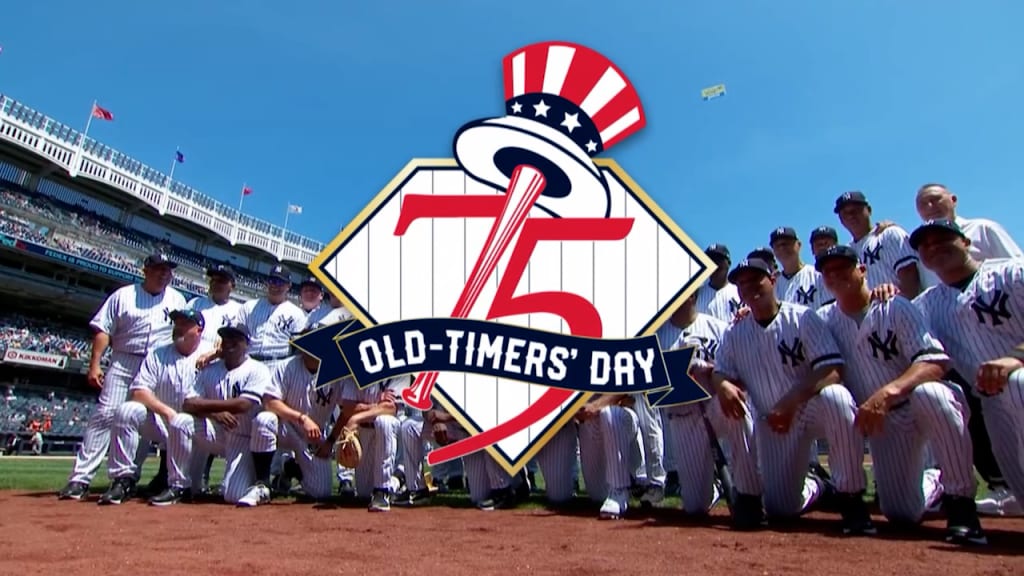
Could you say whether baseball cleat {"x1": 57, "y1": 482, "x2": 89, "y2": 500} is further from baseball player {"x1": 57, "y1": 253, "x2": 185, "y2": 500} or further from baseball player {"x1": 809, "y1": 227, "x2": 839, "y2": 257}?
baseball player {"x1": 809, "y1": 227, "x2": 839, "y2": 257}

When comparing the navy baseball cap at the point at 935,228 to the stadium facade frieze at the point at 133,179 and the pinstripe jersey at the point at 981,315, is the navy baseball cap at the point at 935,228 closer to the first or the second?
the pinstripe jersey at the point at 981,315

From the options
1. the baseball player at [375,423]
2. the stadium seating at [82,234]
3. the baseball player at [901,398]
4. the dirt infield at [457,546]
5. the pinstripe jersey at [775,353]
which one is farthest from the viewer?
the stadium seating at [82,234]

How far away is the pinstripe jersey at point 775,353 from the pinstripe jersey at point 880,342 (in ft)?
0.33

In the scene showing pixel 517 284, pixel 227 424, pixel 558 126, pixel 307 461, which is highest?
pixel 558 126

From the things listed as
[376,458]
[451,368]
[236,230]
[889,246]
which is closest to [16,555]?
[376,458]

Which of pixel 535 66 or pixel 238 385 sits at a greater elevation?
pixel 535 66

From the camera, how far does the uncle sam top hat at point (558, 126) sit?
484 cm

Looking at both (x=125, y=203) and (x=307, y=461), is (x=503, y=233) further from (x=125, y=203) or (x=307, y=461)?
(x=125, y=203)

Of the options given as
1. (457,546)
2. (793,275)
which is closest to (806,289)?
(793,275)

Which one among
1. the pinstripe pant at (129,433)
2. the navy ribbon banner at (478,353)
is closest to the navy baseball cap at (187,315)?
the pinstripe pant at (129,433)

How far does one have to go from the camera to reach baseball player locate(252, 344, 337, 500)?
4.74 metres

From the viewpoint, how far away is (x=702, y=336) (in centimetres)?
450

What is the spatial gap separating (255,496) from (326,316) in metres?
1.84

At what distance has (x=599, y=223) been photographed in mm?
4805
